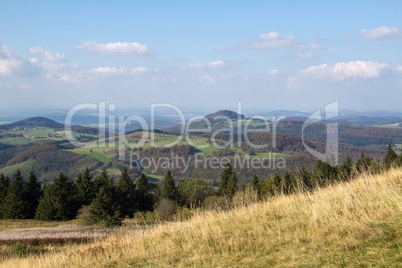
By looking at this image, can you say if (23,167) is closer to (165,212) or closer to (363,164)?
(165,212)

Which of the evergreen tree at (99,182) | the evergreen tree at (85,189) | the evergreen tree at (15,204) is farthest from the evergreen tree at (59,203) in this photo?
the evergreen tree at (99,182)

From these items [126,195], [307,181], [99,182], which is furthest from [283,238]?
[99,182]

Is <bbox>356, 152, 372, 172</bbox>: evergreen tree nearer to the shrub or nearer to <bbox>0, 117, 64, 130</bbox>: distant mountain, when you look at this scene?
the shrub

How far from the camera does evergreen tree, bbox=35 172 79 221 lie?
35.1m

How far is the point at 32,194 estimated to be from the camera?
40.1m

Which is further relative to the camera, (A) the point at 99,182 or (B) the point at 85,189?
(A) the point at 99,182

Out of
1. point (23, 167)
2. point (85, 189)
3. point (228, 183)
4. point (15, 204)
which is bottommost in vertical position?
point (23, 167)

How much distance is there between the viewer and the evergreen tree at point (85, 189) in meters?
39.8

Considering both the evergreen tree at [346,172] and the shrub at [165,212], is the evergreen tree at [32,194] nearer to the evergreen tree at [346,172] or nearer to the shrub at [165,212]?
the shrub at [165,212]

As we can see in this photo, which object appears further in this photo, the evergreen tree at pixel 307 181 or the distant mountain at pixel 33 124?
the distant mountain at pixel 33 124

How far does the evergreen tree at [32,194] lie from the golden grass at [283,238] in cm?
3805

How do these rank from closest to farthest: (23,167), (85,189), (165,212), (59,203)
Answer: (165,212) → (59,203) → (85,189) → (23,167)

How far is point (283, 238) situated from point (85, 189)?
130 feet

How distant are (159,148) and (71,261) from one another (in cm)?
10142
